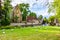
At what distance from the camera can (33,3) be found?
45.6ft

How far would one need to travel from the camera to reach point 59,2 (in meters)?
15.8

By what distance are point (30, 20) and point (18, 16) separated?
296 inches

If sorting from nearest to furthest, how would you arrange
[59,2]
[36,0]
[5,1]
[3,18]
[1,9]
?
[36,0], [59,2], [5,1], [1,9], [3,18]

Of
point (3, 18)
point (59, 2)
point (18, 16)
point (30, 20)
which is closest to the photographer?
A: point (59, 2)

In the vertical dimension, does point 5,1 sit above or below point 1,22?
above

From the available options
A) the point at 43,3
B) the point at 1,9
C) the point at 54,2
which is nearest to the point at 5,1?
the point at 1,9

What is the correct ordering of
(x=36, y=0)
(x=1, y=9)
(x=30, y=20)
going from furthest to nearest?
1. (x=30, y=20)
2. (x=1, y=9)
3. (x=36, y=0)

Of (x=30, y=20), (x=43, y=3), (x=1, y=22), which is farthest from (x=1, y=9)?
(x=30, y=20)

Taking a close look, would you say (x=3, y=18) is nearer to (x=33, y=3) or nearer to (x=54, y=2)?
(x=54, y=2)

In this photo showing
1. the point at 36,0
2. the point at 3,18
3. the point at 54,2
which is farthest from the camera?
the point at 3,18

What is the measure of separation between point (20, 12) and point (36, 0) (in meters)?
51.8

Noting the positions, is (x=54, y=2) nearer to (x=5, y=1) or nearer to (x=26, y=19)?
(x=5, y=1)

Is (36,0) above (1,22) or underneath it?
above

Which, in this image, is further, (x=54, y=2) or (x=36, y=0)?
(x=54, y=2)
